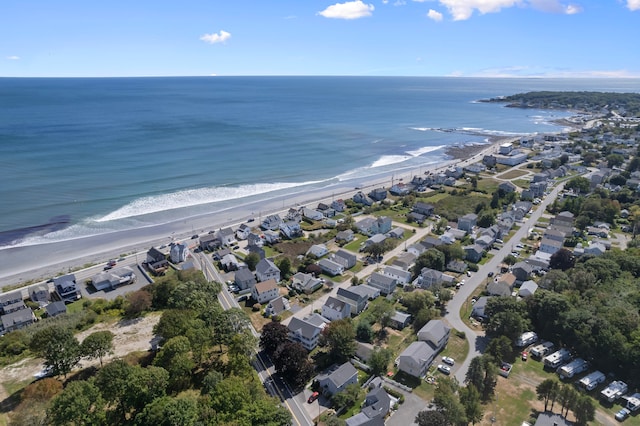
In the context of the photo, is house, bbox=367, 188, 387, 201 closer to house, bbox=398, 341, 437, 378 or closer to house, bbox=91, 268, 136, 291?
house, bbox=91, 268, 136, 291

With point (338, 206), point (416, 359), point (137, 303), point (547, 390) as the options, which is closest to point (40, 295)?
point (137, 303)

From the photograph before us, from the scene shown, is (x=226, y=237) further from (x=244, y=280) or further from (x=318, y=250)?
(x=318, y=250)

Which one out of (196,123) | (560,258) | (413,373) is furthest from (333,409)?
(196,123)

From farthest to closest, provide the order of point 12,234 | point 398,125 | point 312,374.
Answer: point 398,125, point 12,234, point 312,374

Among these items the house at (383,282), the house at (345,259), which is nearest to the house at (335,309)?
the house at (383,282)

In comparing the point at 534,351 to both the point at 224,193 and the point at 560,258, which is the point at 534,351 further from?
the point at 224,193

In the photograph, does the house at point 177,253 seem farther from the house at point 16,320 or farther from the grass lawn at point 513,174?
the grass lawn at point 513,174
